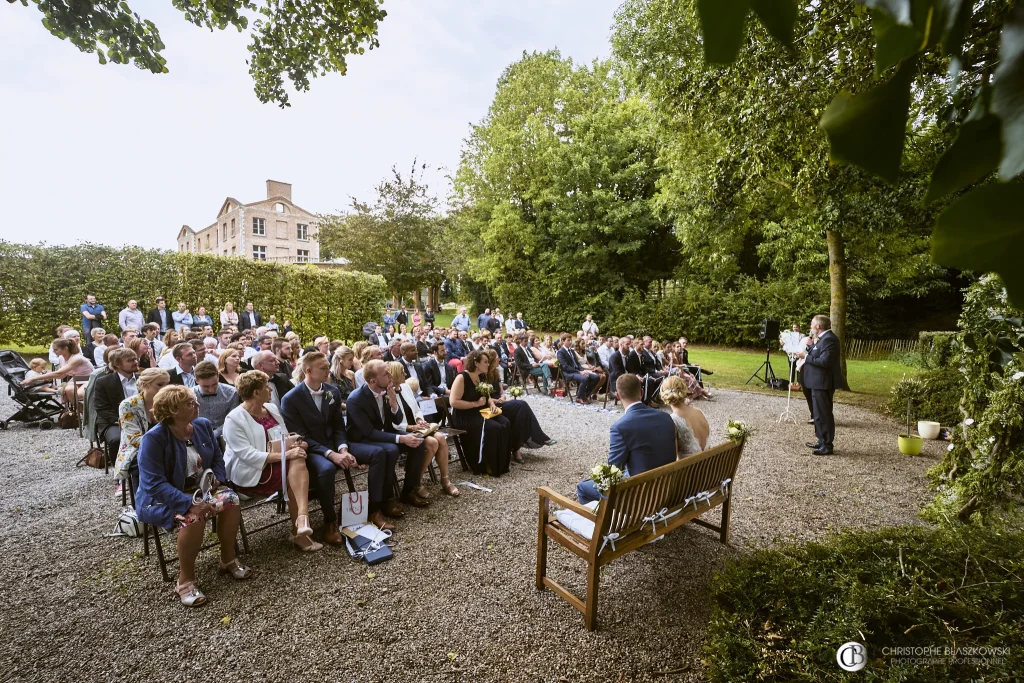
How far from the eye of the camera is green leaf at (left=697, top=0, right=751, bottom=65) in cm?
43

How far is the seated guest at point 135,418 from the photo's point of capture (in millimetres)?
4008

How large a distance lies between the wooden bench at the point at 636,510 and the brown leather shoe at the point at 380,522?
161 centimetres

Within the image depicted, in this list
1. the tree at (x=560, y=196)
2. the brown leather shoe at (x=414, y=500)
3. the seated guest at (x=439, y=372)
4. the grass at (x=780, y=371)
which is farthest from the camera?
the tree at (x=560, y=196)

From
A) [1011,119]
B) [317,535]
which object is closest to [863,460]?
[317,535]

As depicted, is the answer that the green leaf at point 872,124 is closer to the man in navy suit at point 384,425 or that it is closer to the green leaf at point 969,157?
the green leaf at point 969,157

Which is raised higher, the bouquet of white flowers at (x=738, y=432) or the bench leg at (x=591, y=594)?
the bouquet of white flowers at (x=738, y=432)

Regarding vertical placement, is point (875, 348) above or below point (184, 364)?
below

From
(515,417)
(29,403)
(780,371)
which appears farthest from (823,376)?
(29,403)

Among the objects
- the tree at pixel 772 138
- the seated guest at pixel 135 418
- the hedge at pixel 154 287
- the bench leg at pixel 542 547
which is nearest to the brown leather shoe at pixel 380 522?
the bench leg at pixel 542 547

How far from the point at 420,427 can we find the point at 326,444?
1101 mm

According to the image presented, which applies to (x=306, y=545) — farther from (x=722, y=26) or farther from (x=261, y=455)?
(x=722, y=26)

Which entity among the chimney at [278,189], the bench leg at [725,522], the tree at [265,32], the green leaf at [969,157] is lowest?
the bench leg at [725,522]

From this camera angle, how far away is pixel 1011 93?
1.16ft

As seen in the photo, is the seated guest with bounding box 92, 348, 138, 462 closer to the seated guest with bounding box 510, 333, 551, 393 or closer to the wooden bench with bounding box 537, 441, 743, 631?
the wooden bench with bounding box 537, 441, 743, 631
